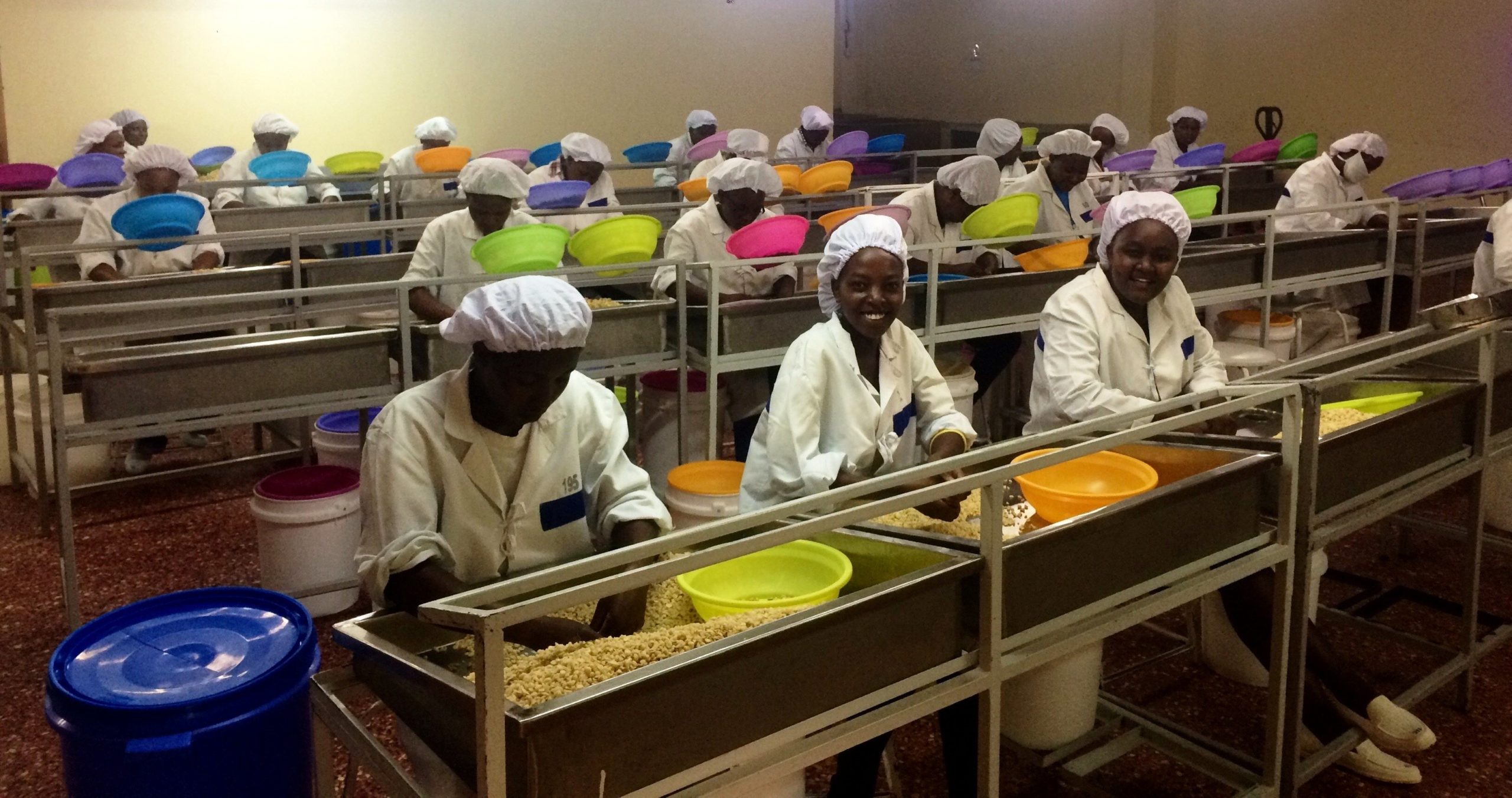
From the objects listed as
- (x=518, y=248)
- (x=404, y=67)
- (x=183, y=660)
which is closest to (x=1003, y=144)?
(x=518, y=248)

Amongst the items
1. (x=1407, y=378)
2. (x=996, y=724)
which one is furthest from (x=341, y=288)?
(x=1407, y=378)

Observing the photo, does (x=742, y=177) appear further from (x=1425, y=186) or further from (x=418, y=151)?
(x=418, y=151)

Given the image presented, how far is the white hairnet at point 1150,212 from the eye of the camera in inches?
109

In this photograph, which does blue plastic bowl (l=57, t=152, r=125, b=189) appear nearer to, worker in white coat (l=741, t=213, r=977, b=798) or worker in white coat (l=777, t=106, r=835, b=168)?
worker in white coat (l=741, t=213, r=977, b=798)

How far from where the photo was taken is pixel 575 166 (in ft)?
18.2

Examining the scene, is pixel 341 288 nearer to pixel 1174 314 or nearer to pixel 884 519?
pixel 884 519

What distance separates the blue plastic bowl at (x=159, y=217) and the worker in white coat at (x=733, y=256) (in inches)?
60.3

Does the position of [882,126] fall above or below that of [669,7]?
below

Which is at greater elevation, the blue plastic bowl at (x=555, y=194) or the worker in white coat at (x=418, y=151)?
the worker in white coat at (x=418, y=151)

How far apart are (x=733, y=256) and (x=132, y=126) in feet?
16.2

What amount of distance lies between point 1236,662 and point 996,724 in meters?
1.31

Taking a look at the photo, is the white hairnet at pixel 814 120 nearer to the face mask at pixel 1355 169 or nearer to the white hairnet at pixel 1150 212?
the face mask at pixel 1355 169

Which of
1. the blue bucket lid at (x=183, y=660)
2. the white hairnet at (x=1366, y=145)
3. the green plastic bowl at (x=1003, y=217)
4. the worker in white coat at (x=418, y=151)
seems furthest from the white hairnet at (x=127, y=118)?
the white hairnet at (x=1366, y=145)

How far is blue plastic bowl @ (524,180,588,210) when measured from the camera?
4461 millimetres
